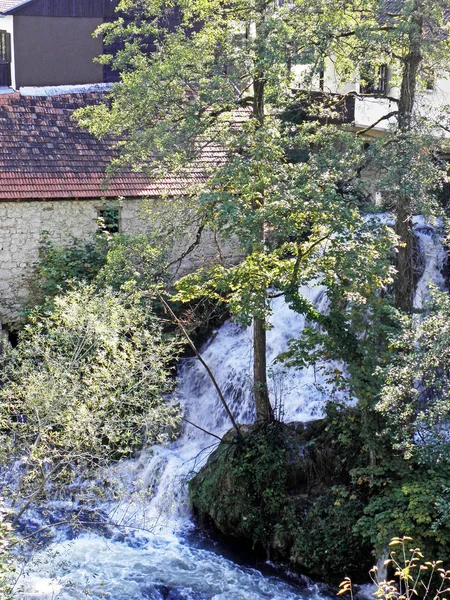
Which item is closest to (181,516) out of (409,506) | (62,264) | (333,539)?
(333,539)

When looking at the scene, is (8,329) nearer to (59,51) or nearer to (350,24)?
(59,51)

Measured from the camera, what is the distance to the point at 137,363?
35.5 ft

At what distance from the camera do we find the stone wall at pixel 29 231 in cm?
1739

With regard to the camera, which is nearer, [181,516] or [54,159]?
[181,516]

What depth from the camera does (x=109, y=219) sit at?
1797 cm

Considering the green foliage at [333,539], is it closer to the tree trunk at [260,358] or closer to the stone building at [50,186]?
the tree trunk at [260,358]

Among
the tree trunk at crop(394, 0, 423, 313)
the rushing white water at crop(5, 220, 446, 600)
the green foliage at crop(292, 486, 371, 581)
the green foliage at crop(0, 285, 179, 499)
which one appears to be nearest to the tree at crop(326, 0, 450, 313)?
the tree trunk at crop(394, 0, 423, 313)

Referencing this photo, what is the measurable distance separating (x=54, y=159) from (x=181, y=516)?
849 centimetres

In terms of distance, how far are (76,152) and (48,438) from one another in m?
9.62

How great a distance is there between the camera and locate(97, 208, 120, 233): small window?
705 inches

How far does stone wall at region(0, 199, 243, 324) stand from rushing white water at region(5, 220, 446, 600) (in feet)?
9.24

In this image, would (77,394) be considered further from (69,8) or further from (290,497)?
(69,8)

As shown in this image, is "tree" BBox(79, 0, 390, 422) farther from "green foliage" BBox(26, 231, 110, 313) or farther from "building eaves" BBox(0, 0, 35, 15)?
"building eaves" BBox(0, 0, 35, 15)

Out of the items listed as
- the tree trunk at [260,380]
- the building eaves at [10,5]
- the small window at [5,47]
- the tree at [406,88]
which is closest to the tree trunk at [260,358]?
the tree trunk at [260,380]
